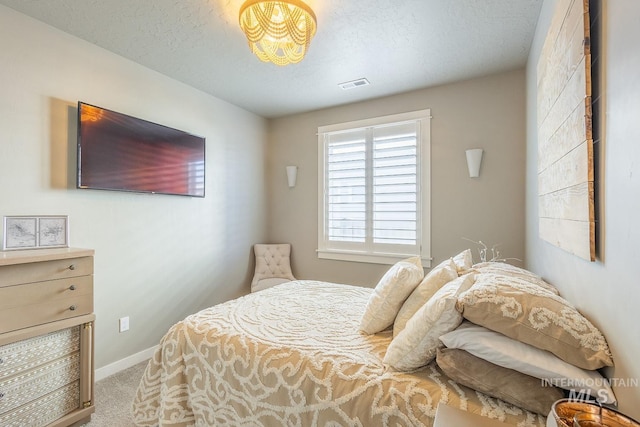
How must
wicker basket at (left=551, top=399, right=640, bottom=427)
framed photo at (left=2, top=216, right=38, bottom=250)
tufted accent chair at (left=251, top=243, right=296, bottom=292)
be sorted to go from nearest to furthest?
wicker basket at (left=551, top=399, right=640, bottom=427), framed photo at (left=2, top=216, right=38, bottom=250), tufted accent chair at (left=251, top=243, right=296, bottom=292)

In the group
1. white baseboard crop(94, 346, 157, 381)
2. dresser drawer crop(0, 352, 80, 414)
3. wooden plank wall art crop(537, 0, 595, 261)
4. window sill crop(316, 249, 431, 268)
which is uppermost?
wooden plank wall art crop(537, 0, 595, 261)

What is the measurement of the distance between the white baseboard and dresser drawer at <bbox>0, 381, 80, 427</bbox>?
60 cm

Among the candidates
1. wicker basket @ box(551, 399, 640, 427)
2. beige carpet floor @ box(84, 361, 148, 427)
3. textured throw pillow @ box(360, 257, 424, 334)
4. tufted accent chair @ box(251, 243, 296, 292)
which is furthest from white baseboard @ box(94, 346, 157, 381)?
wicker basket @ box(551, 399, 640, 427)

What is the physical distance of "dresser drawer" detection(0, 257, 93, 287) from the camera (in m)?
1.68

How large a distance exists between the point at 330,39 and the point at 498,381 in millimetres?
2362

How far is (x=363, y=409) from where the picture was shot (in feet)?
3.99

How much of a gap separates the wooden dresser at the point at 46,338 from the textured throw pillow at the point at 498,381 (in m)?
2.13

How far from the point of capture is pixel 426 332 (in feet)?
4.05

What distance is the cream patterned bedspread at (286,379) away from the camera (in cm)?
117

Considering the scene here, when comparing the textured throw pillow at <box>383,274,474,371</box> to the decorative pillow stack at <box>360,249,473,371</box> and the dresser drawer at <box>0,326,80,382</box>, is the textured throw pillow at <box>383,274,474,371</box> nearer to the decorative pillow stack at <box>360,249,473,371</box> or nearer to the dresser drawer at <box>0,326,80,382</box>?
the decorative pillow stack at <box>360,249,473,371</box>

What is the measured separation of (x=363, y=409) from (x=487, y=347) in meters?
0.52

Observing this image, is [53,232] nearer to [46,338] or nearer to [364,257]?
[46,338]

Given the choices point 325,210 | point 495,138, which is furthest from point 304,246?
point 495,138

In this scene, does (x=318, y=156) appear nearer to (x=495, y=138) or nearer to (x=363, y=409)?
(x=495, y=138)
